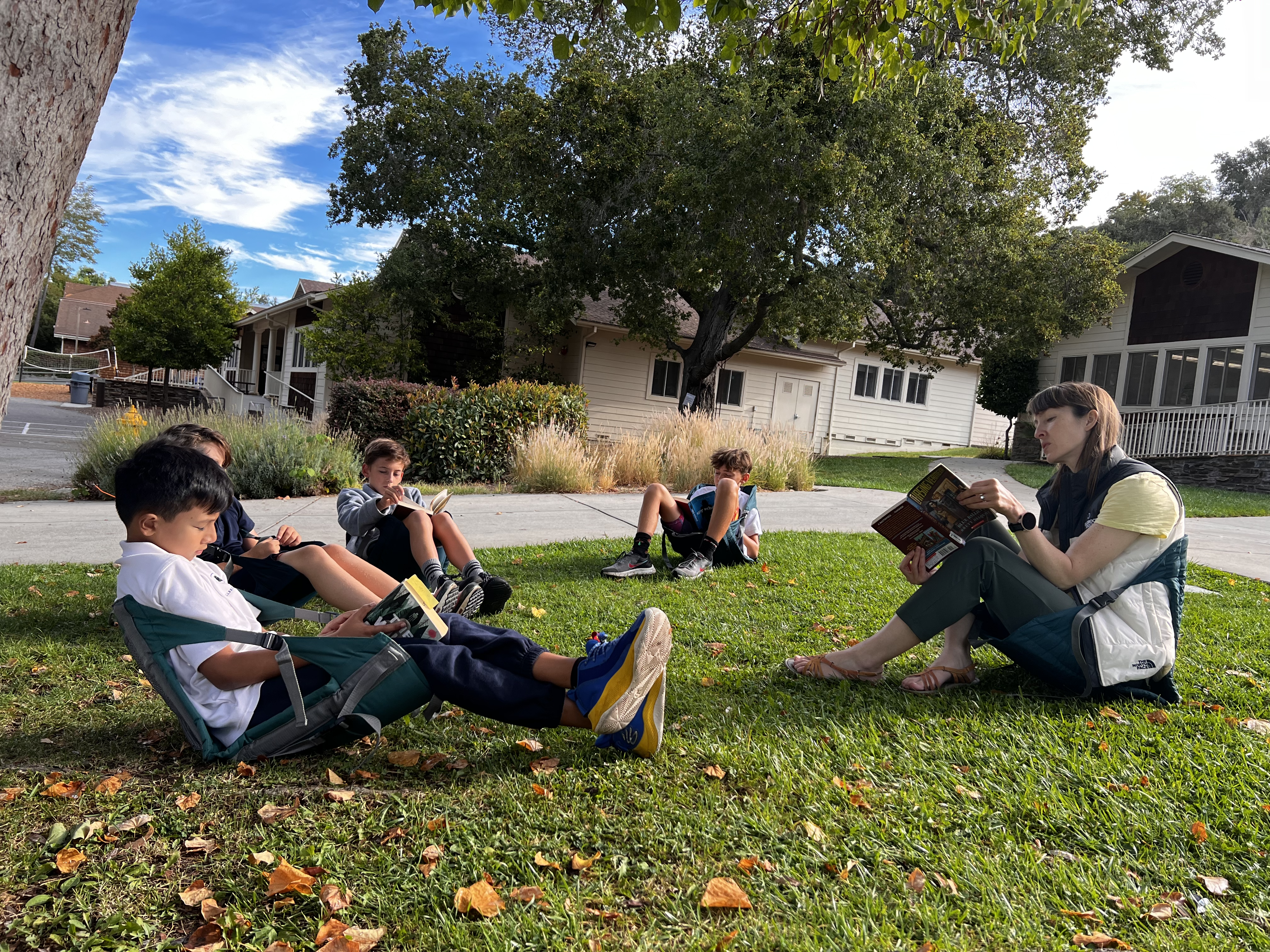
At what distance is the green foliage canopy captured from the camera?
112ft

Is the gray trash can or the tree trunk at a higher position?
the tree trunk

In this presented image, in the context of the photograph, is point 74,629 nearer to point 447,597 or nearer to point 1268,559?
point 447,597

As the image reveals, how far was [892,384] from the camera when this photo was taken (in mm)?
28750

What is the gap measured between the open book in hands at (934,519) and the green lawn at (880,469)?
10095 millimetres

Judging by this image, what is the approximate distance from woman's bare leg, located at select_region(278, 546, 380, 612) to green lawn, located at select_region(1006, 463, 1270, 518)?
9.06 m

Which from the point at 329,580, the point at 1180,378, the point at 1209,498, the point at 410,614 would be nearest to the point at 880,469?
the point at 1209,498

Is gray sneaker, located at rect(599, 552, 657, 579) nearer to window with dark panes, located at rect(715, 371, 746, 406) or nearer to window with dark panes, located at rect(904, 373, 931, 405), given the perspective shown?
window with dark panes, located at rect(715, 371, 746, 406)

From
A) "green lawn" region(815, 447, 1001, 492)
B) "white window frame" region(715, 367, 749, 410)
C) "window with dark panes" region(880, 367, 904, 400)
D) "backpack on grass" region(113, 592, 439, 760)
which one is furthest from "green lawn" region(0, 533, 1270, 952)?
"window with dark panes" region(880, 367, 904, 400)

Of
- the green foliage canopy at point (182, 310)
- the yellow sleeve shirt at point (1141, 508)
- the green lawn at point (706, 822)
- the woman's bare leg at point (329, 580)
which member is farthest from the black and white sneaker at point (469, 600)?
the green foliage canopy at point (182, 310)

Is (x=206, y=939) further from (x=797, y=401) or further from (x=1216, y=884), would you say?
(x=797, y=401)

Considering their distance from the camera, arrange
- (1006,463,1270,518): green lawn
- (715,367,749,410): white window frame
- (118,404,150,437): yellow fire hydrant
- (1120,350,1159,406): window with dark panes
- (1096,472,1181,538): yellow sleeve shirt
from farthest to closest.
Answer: (715,367,749,410): white window frame < (1120,350,1159,406): window with dark panes < (1006,463,1270,518): green lawn < (118,404,150,437): yellow fire hydrant < (1096,472,1181,538): yellow sleeve shirt

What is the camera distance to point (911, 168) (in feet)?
52.5

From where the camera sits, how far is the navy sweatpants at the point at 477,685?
9.14 feet

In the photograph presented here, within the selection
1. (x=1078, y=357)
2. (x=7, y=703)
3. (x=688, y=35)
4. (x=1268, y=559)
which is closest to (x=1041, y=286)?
(x=1078, y=357)
